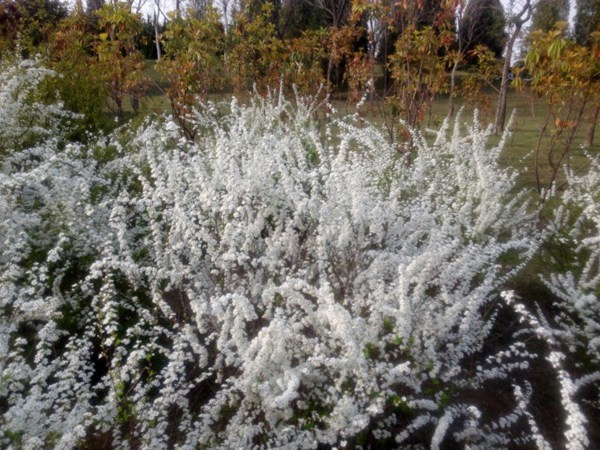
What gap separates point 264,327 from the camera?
2.69m

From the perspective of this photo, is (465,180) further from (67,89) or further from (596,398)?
(67,89)

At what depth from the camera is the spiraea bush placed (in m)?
2.57

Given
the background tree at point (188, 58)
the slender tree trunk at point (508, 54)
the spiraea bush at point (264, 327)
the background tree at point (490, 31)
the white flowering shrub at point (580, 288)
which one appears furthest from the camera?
the background tree at point (490, 31)

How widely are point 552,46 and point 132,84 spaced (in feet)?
20.4

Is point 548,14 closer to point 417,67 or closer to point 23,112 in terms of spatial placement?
point 417,67

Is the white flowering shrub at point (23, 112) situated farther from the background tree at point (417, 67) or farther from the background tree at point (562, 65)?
the background tree at point (562, 65)

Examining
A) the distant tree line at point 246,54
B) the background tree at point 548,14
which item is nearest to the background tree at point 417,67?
the distant tree line at point 246,54

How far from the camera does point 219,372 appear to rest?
2.88 meters

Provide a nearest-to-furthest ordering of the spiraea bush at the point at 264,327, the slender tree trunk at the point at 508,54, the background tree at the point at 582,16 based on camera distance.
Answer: the spiraea bush at the point at 264,327 → the slender tree trunk at the point at 508,54 → the background tree at the point at 582,16

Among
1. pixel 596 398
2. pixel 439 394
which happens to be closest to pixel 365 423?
pixel 439 394

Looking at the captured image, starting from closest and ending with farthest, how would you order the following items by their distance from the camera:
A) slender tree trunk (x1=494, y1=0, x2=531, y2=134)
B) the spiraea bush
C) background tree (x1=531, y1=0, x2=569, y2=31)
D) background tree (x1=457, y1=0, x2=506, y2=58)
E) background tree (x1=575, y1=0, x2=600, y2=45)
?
the spiraea bush → slender tree trunk (x1=494, y1=0, x2=531, y2=134) → background tree (x1=457, y1=0, x2=506, y2=58) → background tree (x1=531, y1=0, x2=569, y2=31) → background tree (x1=575, y1=0, x2=600, y2=45)

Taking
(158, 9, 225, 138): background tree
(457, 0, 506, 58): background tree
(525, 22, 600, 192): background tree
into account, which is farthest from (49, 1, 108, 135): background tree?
(457, 0, 506, 58): background tree

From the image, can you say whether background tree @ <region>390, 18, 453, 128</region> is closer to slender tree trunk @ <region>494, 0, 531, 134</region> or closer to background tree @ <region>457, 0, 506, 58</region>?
slender tree trunk @ <region>494, 0, 531, 134</region>

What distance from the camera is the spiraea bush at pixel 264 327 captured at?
2.57 metres
